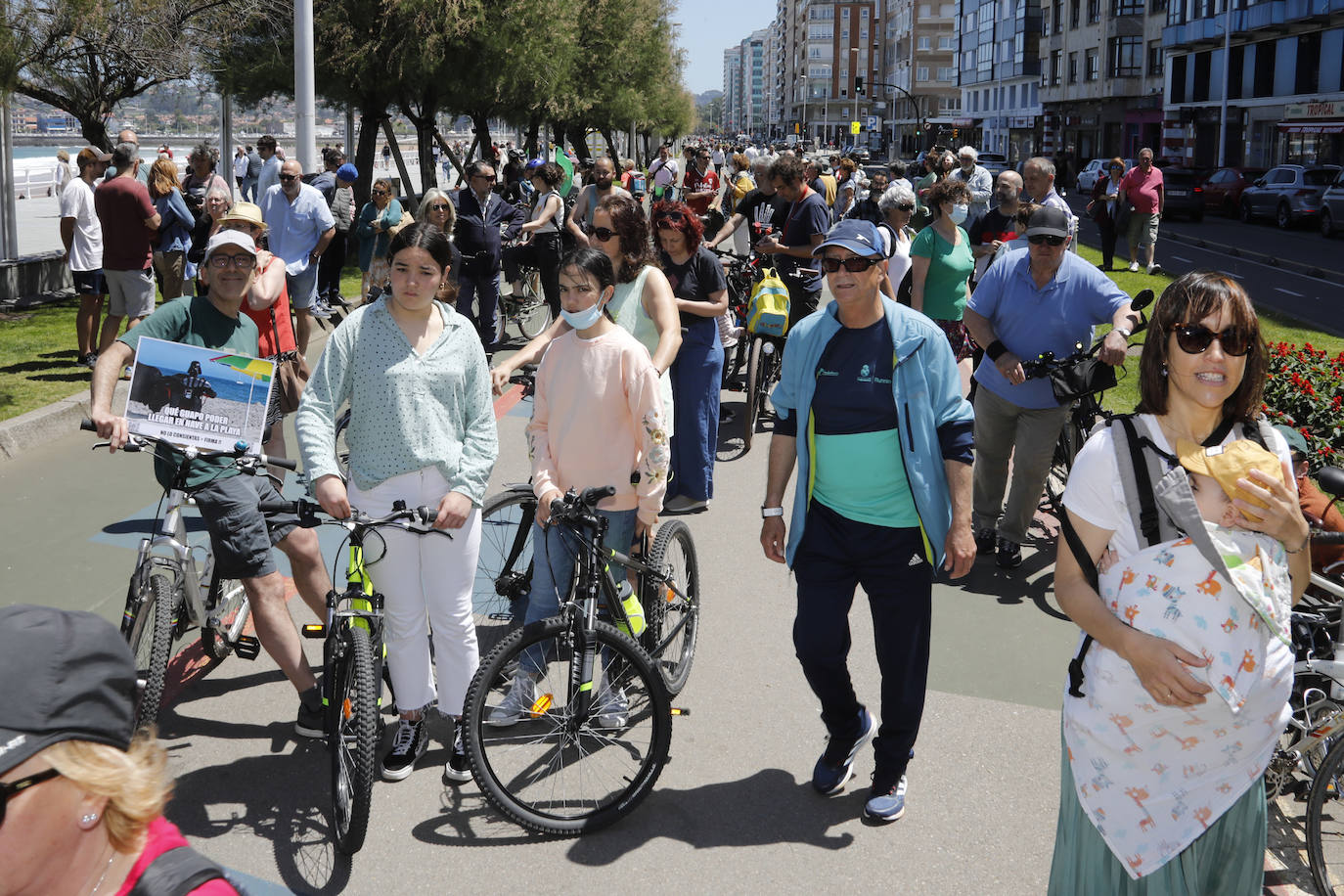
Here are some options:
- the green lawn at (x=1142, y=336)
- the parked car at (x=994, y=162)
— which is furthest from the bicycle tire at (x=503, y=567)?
the parked car at (x=994, y=162)

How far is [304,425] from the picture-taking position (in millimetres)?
4238

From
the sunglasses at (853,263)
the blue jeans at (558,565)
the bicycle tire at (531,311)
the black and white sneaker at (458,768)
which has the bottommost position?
the black and white sneaker at (458,768)

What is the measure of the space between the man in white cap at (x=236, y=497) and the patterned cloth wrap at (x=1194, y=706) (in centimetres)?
289

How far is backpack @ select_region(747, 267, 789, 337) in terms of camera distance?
970 cm

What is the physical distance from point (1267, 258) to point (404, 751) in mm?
25221

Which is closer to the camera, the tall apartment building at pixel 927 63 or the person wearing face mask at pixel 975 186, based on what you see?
the person wearing face mask at pixel 975 186

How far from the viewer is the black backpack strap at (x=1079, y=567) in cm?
288

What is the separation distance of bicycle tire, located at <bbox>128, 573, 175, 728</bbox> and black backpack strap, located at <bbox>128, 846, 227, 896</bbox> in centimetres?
319

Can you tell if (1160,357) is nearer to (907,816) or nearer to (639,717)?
(907,816)

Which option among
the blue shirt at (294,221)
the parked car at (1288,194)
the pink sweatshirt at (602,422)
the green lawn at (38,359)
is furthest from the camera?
the parked car at (1288,194)

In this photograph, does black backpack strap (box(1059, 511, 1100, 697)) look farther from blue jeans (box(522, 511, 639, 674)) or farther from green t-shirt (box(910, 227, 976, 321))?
green t-shirt (box(910, 227, 976, 321))

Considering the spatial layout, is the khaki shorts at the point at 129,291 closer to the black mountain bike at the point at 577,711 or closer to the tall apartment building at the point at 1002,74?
the black mountain bike at the point at 577,711

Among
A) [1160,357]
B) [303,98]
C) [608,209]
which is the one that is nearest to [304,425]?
[608,209]

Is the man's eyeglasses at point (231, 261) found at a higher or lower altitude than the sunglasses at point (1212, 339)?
higher
